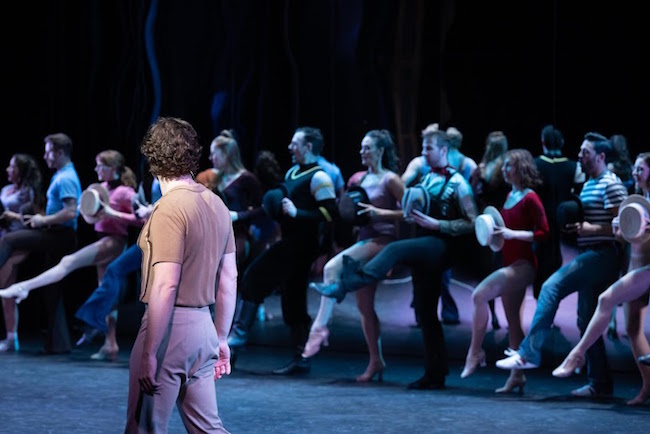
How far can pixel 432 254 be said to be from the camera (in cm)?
795

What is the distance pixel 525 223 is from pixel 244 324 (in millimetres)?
2158

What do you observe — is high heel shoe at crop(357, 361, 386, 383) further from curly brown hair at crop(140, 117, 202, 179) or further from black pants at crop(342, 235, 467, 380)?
curly brown hair at crop(140, 117, 202, 179)

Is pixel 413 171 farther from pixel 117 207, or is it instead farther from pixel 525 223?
pixel 117 207

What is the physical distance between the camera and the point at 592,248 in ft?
25.0

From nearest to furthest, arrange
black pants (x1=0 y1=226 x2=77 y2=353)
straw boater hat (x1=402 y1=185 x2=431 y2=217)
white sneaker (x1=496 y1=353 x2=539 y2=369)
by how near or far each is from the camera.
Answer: white sneaker (x1=496 y1=353 x2=539 y2=369), straw boater hat (x1=402 y1=185 x2=431 y2=217), black pants (x1=0 y1=226 x2=77 y2=353)

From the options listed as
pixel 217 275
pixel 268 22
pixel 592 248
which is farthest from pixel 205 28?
pixel 217 275

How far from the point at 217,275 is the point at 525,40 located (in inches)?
196

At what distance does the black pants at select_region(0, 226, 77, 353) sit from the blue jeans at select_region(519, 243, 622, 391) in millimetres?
3989

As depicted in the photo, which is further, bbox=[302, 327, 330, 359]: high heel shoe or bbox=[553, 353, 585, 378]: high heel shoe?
bbox=[302, 327, 330, 359]: high heel shoe

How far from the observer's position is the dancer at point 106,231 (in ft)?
30.5

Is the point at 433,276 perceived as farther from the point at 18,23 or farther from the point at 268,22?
the point at 18,23

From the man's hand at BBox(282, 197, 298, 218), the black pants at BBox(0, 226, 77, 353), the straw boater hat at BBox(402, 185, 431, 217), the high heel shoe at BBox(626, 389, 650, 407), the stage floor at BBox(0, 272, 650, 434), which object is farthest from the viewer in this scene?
the black pants at BBox(0, 226, 77, 353)

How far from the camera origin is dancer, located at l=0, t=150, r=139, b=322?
929 centimetres

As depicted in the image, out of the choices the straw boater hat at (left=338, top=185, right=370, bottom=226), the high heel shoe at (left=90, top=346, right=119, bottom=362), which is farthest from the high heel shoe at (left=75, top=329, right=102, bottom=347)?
the straw boater hat at (left=338, top=185, right=370, bottom=226)
